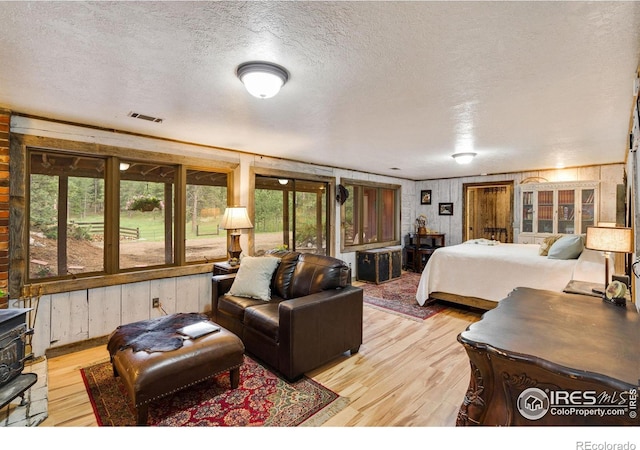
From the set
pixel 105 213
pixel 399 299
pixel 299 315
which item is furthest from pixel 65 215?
pixel 399 299

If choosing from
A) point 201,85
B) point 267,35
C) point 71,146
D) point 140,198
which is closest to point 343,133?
point 201,85

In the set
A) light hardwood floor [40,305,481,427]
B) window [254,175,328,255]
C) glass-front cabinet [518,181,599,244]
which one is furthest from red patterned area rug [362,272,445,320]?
glass-front cabinet [518,181,599,244]

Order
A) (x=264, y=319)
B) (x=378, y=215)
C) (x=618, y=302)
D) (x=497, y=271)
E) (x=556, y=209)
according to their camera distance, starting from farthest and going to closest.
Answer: (x=378, y=215)
(x=556, y=209)
(x=497, y=271)
(x=264, y=319)
(x=618, y=302)

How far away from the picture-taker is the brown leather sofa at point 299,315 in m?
2.43

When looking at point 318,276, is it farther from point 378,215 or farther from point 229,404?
point 378,215

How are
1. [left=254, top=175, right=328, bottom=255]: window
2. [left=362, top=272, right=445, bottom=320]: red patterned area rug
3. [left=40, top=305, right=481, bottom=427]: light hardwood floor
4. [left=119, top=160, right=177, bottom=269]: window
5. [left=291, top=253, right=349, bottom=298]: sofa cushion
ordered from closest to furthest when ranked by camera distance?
1. [left=40, top=305, right=481, bottom=427]: light hardwood floor
2. [left=291, top=253, right=349, bottom=298]: sofa cushion
3. [left=119, top=160, right=177, bottom=269]: window
4. [left=362, top=272, right=445, bottom=320]: red patterned area rug
5. [left=254, top=175, right=328, bottom=255]: window

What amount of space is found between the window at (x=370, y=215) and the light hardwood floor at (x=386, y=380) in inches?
117

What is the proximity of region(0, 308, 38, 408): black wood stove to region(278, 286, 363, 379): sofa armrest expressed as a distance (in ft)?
5.75

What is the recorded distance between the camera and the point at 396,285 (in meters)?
5.77

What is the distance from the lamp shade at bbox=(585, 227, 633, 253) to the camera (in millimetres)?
2174

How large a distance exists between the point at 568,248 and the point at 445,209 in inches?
143

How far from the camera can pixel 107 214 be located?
10.8 feet

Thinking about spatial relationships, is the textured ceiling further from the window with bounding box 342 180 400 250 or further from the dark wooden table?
the window with bounding box 342 180 400 250

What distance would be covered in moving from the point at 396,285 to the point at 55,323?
197 inches
